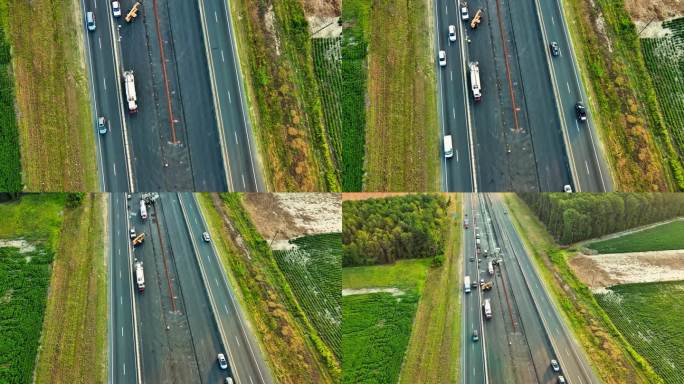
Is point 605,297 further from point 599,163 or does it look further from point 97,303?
point 97,303

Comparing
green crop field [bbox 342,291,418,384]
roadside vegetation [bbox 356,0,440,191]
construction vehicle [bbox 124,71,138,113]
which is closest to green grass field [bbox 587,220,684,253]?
roadside vegetation [bbox 356,0,440,191]

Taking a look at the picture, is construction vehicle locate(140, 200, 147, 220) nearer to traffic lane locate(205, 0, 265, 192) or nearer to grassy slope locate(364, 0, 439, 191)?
traffic lane locate(205, 0, 265, 192)

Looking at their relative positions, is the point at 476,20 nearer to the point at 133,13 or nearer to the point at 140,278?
the point at 133,13

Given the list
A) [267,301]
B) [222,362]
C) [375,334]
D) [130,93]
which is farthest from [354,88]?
[222,362]

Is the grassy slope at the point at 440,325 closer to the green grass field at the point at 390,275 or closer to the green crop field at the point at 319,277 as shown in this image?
the green grass field at the point at 390,275

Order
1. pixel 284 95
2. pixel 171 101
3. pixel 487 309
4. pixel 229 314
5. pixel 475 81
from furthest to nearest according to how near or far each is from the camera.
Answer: pixel 475 81
pixel 284 95
pixel 487 309
pixel 171 101
pixel 229 314

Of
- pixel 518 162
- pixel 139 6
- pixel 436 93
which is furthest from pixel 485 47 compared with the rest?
pixel 139 6
